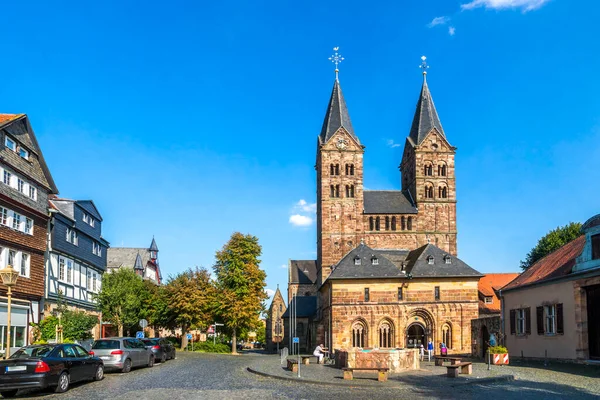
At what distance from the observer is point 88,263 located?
45.6 meters

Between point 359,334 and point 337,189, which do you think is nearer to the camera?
point 359,334

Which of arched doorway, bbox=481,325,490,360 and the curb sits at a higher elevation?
the curb

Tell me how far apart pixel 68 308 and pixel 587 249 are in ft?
101

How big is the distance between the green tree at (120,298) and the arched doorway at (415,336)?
23.6m

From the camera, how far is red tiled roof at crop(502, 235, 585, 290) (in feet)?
108

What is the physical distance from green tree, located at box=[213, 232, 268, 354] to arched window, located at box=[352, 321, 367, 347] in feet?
38.7

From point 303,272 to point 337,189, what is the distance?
22898 millimetres

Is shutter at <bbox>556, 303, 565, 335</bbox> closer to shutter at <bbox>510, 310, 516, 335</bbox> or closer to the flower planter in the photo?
the flower planter

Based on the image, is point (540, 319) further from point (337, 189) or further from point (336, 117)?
point (336, 117)

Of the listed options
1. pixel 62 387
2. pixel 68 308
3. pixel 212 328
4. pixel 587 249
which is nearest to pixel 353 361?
pixel 587 249

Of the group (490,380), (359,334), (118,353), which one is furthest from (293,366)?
(359,334)

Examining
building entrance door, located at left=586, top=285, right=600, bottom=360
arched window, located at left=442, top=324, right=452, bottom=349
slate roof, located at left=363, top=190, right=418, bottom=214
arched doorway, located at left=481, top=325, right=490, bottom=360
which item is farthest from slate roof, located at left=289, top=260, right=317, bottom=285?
building entrance door, located at left=586, top=285, right=600, bottom=360

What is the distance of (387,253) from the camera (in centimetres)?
7188

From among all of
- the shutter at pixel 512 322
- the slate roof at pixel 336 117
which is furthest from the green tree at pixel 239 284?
the shutter at pixel 512 322
